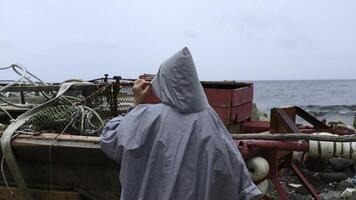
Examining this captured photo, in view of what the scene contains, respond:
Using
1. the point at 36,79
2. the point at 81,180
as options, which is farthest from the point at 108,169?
the point at 36,79

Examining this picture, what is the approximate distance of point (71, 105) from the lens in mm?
4504

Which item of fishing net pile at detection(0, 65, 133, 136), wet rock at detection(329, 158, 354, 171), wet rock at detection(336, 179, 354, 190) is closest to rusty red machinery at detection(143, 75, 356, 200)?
fishing net pile at detection(0, 65, 133, 136)

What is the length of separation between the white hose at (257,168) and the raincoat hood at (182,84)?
52.4 inches

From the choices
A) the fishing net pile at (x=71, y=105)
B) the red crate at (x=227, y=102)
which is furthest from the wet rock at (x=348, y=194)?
the fishing net pile at (x=71, y=105)

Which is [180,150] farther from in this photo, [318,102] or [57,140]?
[318,102]

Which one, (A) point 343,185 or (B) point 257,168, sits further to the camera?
(A) point 343,185

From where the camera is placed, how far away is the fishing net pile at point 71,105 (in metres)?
4.21

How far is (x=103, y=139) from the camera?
2887mm

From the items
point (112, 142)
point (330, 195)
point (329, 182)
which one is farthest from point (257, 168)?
point (329, 182)

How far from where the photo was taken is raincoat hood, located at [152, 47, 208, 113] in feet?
8.79

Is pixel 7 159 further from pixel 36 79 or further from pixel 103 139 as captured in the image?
pixel 36 79

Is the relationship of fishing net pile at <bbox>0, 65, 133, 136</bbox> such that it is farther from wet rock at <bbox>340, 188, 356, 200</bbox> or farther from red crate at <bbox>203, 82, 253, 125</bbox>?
wet rock at <bbox>340, 188, 356, 200</bbox>

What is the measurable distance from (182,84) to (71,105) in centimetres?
207

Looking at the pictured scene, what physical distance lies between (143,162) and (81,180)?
127 centimetres
